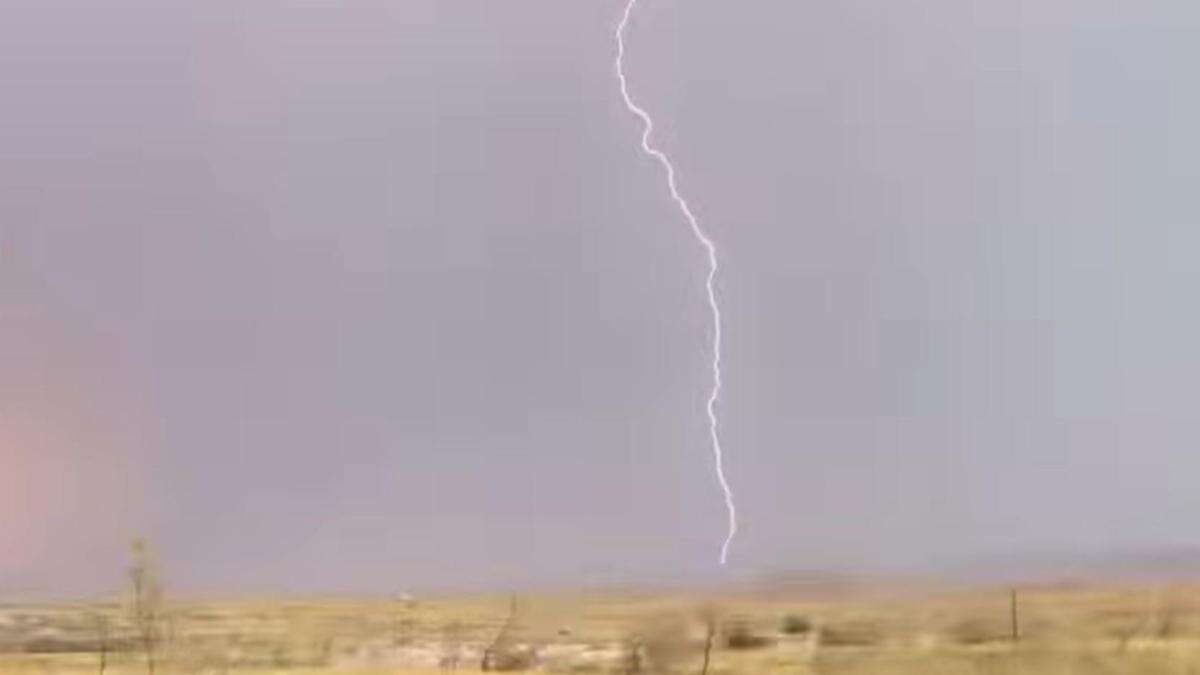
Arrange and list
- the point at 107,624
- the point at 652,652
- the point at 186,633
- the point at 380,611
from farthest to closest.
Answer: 1. the point at 380,611
2. the point at 107,624
3. the point at 186,633
4. the point at 652,652

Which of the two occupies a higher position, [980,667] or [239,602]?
[239,602]

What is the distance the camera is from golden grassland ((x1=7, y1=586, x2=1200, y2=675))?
190ft

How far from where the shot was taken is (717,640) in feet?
235

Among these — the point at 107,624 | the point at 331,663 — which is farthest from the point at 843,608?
the point at 107,624

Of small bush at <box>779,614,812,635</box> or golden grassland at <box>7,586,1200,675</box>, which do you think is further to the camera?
small bush at <box>779,614,812,635</box>

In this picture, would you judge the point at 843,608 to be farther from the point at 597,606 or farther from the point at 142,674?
the point at 597,606

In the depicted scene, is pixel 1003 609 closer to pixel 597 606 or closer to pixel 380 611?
pixel 597 606

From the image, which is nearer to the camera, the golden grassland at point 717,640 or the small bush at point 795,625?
the golden grassland at point 717,640

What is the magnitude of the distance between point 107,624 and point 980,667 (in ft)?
190

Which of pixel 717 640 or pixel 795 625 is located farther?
pixel 795 625

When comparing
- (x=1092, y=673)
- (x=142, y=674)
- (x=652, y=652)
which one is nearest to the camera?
(x=1092, y=673)

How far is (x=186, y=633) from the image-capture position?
8938 centimetres

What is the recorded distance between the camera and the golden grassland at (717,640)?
58.0 metres

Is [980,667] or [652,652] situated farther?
[652,652]
